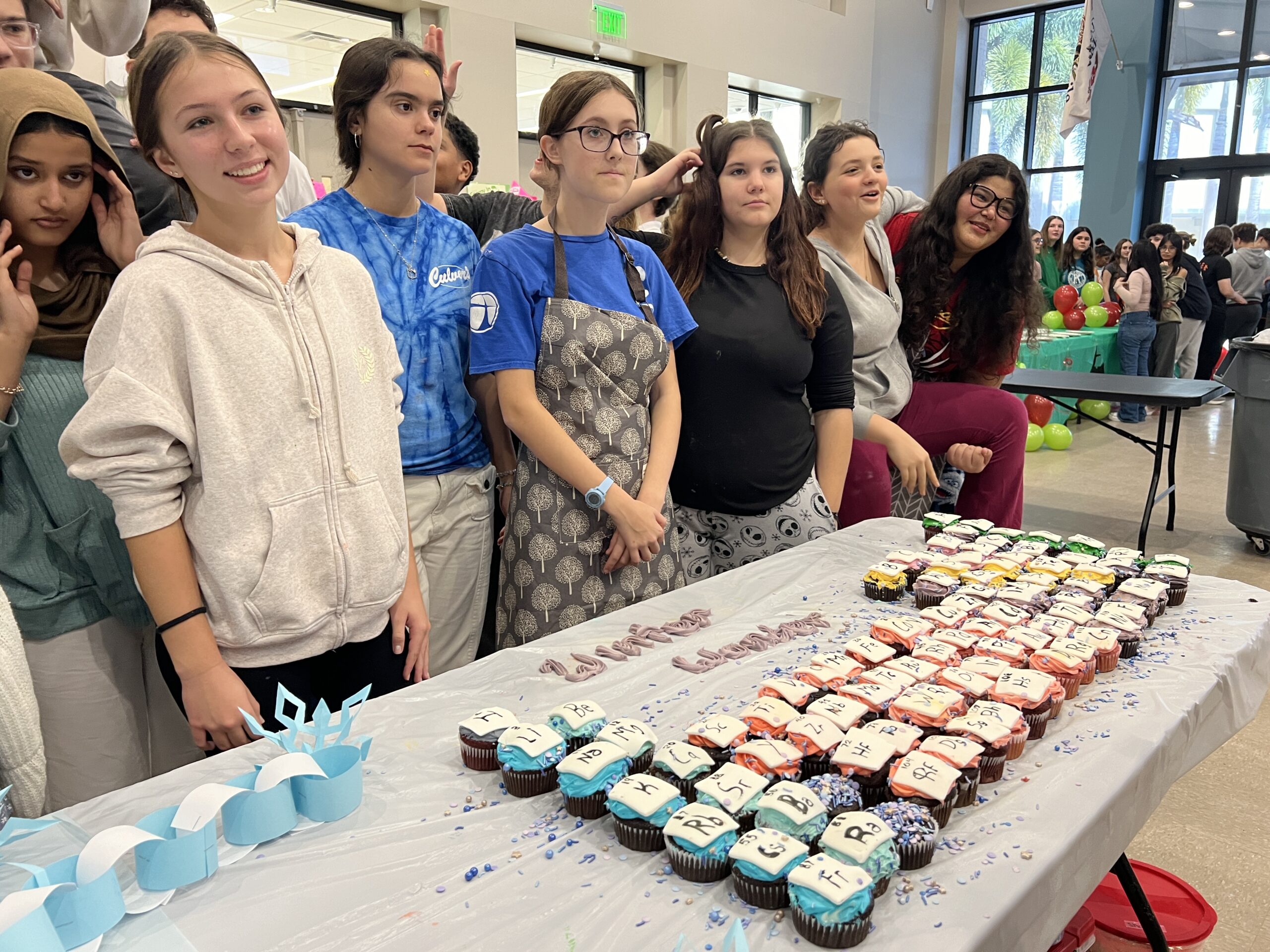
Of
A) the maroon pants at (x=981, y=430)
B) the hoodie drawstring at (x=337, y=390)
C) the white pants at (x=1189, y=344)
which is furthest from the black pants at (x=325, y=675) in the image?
the white pants at (x=1189, y=344)

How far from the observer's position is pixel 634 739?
42.3 inches

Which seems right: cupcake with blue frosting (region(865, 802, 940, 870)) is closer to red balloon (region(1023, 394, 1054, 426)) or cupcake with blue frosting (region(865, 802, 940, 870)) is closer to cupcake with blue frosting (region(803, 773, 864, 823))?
cupcake with blue frosting (region(803, 773, 864, 823))

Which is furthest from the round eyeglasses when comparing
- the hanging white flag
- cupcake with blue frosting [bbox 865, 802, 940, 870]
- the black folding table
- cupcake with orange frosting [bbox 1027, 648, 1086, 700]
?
the hanging white flag

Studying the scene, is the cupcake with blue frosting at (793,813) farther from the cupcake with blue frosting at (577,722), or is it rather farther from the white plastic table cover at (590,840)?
the cupcake with blue frosting at (577,722)

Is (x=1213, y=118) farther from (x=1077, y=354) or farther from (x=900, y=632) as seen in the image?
(x=900, y=632)

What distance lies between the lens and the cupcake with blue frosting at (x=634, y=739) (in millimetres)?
1062

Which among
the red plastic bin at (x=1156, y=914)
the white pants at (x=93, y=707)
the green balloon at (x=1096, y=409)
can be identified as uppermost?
the white pants at (x=93, y=707)

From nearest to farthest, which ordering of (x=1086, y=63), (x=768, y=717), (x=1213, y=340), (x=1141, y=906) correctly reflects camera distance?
(x=768, y=717)
(x=1141, y=906)
(x=1213, y=340)
(x=1086, y=63)

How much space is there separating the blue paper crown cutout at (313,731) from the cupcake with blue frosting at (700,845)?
1.34 ft

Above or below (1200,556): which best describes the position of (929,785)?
above

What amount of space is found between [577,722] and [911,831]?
1.38 ft

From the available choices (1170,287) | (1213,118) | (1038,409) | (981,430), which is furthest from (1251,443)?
(1213,118)

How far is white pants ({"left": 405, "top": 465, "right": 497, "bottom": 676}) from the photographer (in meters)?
1.75

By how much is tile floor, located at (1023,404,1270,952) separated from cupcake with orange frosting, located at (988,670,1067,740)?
1.02 meters
